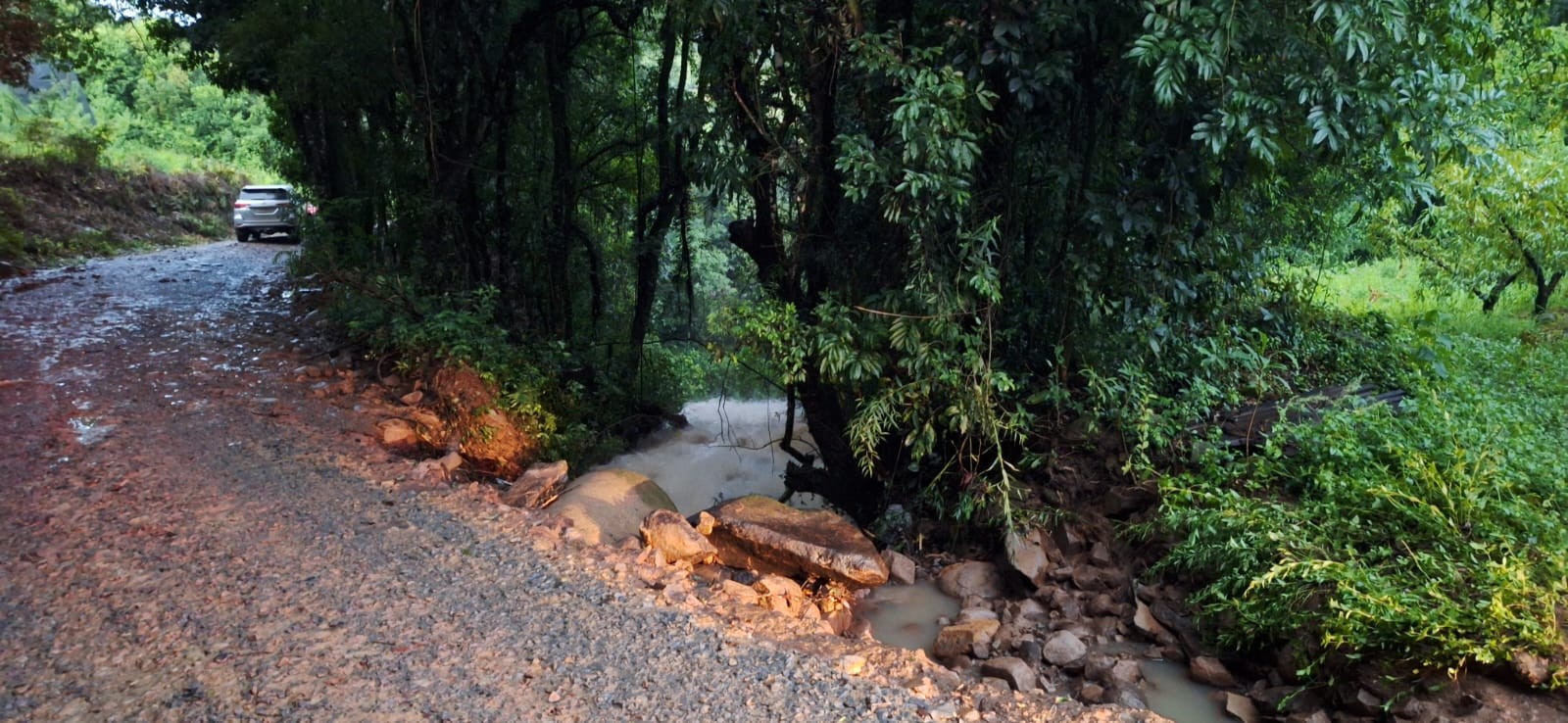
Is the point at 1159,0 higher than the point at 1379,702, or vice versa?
the point at 1159,0

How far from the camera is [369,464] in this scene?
591cm

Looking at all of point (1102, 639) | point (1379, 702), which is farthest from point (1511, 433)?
point (1102, 639)

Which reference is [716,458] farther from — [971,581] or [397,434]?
[971,581]

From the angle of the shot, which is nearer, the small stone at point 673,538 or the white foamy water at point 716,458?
the small stone at point 673,538

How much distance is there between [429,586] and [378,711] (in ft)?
3.49

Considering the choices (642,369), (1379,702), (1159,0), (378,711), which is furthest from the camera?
(642,369)

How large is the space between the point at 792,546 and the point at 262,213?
18.2 meters

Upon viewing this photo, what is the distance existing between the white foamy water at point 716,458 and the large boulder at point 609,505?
1754mm

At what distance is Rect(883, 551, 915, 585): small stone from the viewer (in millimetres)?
6016

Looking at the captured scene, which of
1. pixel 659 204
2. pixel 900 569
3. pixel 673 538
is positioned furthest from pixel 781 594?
pixel 659 204

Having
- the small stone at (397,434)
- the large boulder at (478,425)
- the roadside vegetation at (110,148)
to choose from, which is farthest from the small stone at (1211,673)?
the roadside vegetation at (110,148)

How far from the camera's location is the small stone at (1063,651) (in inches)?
186

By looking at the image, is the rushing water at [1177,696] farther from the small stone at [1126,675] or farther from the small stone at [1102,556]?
the small stone at [1102,556]

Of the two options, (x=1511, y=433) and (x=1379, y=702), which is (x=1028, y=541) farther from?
(x=1511, y=433)
